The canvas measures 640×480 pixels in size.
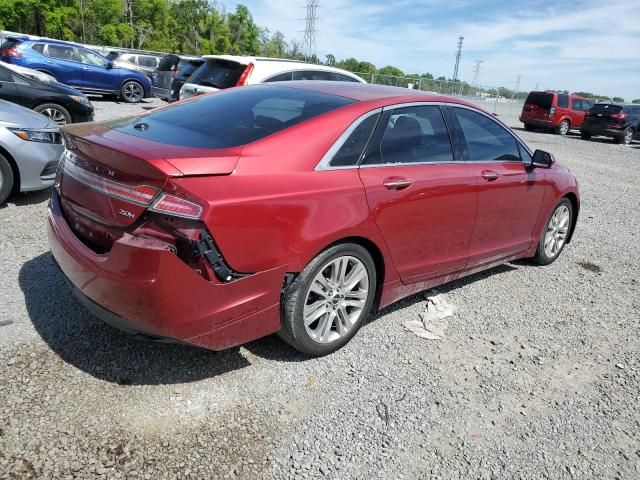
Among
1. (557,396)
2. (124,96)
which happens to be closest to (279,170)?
(557,396)

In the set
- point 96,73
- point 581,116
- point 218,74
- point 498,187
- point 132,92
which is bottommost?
point 132,92

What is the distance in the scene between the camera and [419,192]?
11.3ft

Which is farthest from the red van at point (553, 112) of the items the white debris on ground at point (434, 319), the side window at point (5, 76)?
the white debris on ground at point (434, 319)

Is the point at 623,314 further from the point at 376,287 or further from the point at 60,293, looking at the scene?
the point at 60,293

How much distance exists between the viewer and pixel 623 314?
439cm

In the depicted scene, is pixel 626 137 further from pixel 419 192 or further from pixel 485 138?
pixel 419 192

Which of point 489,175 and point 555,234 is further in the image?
point 555,234

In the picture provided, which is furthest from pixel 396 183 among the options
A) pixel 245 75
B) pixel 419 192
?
pixel 245 75

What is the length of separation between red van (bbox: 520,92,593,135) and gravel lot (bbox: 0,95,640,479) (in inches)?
808

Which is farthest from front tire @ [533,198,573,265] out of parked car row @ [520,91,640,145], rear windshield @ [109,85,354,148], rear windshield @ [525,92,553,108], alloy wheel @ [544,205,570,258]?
rear windshield @ [525,92,553,108]

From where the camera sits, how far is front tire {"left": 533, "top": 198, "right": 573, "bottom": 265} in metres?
5.20

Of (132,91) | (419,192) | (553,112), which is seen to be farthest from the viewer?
(553,112)

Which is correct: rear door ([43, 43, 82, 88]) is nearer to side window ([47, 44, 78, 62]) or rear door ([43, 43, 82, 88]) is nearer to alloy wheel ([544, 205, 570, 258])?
side window ([47, 44, 78, 62])

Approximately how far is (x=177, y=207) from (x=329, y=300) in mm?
1144
